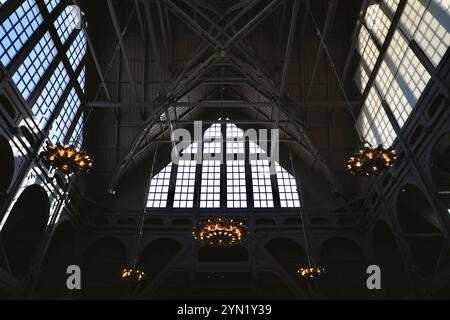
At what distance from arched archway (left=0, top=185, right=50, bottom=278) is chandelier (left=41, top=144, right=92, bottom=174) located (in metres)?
4.98

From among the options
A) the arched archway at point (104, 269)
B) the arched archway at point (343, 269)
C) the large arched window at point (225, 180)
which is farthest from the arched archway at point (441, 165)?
the arched archway at point (104, 269)

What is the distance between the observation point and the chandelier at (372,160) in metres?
15.1

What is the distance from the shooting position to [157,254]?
26484 mm

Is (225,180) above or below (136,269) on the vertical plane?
above

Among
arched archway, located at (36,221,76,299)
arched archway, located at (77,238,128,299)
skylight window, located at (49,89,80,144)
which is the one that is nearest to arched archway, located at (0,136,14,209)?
skylight window, located at (49,89,80,144)

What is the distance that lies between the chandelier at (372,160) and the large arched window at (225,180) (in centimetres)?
1252

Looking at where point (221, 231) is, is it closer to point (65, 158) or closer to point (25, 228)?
point (65, 158)

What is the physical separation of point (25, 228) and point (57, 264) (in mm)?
3589

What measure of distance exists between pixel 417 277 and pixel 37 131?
1794 cm

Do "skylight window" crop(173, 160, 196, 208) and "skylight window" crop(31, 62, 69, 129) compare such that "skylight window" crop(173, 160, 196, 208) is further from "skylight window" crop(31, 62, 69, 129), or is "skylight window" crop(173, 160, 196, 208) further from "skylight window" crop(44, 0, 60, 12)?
"skylight window" crop(44, 0, 60, 12)

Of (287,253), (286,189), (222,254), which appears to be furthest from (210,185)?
(287,253)

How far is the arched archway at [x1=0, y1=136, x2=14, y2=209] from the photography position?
16.2m

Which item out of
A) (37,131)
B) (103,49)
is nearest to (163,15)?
(103,49)

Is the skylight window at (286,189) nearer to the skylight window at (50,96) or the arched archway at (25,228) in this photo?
the arched archway at (25,228)
